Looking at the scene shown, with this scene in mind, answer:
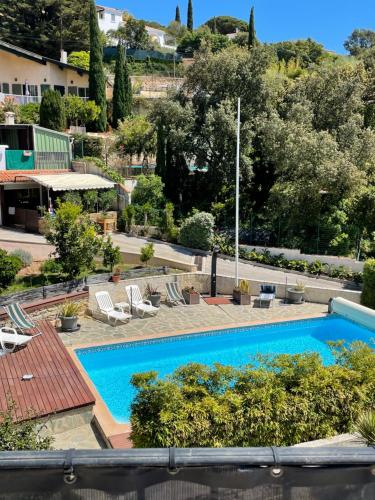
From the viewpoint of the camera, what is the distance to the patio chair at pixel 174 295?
23.0 metres

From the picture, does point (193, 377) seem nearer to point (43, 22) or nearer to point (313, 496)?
point (313, 496)

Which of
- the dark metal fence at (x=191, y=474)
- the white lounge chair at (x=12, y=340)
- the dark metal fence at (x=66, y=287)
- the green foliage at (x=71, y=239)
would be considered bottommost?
the white lounge chair at (x=12, y=340)

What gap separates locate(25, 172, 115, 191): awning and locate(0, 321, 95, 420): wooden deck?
1513cm

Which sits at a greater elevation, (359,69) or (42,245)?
(359,69)

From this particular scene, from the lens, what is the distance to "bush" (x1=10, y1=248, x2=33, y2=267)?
23.3 metres

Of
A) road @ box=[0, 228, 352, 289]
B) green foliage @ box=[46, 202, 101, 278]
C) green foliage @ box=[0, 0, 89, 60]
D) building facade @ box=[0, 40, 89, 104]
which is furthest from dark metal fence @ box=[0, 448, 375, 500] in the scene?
green foliage @ box=[0, 0, 89, 60]

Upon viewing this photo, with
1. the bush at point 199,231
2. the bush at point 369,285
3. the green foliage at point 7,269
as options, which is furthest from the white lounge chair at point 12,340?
the bush at point 199,231

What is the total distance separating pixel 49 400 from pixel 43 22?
65.6 metres

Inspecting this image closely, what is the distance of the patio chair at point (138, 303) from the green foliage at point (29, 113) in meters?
25.1

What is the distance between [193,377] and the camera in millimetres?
9906

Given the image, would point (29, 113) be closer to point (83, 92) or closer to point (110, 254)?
point (83, 92)

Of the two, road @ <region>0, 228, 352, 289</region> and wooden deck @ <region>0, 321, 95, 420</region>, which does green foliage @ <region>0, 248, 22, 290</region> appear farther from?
wooden deck @ <region>0, 321, 95, 420</region>

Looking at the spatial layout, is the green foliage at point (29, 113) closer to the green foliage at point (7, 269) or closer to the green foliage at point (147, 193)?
the green foliage at point (147, 193)

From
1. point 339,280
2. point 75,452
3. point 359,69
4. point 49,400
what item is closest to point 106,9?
point 359,69
